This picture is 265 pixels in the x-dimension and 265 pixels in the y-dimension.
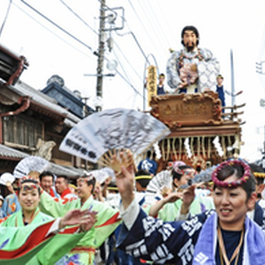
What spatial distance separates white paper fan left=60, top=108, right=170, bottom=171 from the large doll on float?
745 centimetres

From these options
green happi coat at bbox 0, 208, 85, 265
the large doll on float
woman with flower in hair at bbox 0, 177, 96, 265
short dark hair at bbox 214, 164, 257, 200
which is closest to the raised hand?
short dark hair at bbox 214, 164, 257, 200

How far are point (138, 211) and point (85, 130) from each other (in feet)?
2.01

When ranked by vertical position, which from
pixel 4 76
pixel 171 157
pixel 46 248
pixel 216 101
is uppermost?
pixel 4 76

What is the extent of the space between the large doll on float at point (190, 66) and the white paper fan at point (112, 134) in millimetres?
7448

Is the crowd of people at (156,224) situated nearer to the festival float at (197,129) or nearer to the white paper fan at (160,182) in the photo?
the white paper fan at (160,182)

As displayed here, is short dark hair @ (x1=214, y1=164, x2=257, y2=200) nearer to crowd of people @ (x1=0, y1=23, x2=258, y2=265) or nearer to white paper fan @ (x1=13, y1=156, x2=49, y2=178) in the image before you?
crowd of people @ (x1=0, y1=23, x2=258, y2=265)

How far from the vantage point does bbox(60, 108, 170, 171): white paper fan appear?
290 cm

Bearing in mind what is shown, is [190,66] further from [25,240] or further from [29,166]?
[25,240]

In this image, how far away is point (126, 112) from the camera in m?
2.88

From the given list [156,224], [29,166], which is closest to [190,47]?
[29,166]

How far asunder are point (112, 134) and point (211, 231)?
0.85 metres

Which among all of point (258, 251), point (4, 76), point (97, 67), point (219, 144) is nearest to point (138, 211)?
point (258, 251)

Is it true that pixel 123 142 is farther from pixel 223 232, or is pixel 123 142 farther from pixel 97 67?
pixel 97 67

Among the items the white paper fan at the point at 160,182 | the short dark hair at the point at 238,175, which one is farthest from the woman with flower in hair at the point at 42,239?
the white paper fan at the point at 160,182
